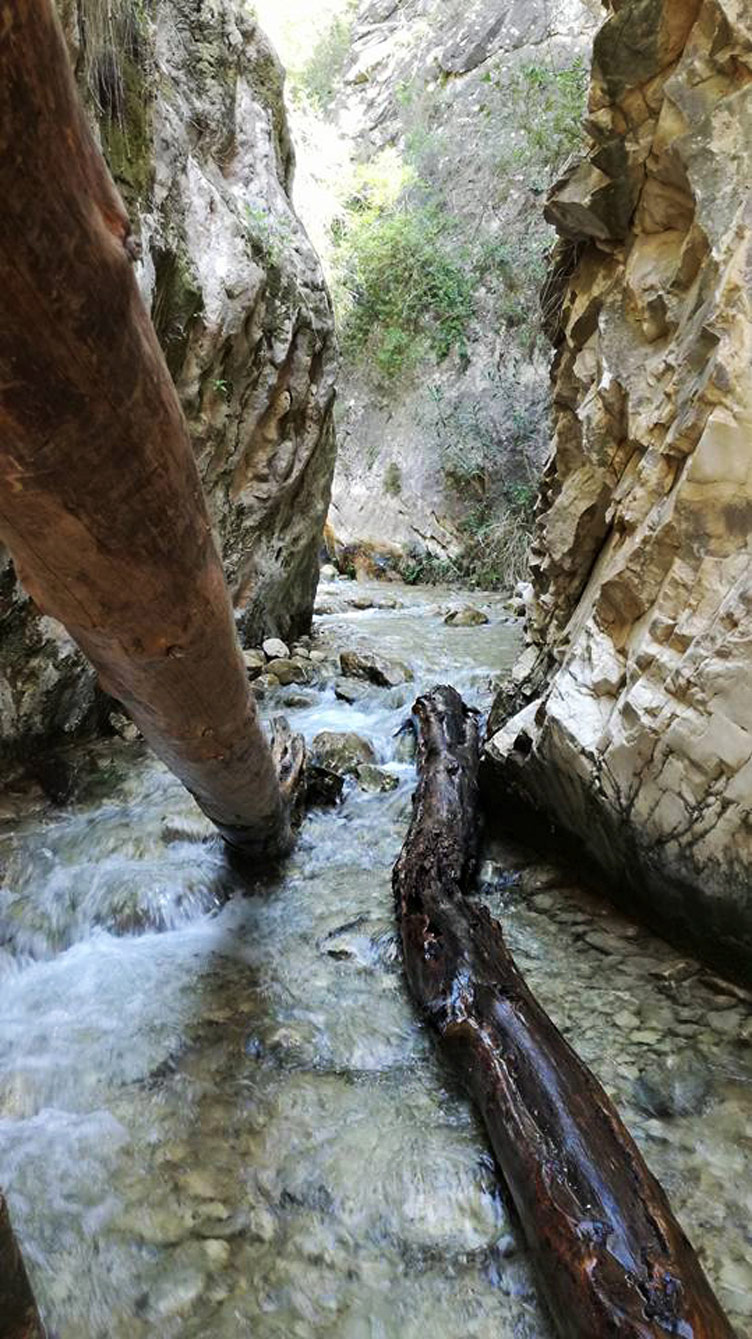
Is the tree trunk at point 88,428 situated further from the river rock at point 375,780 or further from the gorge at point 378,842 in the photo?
the river rock at point 375,780

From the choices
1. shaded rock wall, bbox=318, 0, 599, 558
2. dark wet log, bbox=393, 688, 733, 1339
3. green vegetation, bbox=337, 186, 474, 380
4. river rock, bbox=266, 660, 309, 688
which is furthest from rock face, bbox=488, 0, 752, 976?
green vegetation, bbox=337, 186, 474, 380

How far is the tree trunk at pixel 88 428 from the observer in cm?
84

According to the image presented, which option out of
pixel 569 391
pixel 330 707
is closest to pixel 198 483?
pixel 569 391

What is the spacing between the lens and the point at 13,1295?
109 cm

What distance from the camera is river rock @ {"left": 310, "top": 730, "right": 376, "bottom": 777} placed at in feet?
15.3

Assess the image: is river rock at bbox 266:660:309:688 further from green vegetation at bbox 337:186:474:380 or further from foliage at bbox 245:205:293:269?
green vegetation at bbox 337:186:474:380

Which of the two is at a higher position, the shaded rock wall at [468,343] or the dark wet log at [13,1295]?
the shaded rock wall at [468,343]

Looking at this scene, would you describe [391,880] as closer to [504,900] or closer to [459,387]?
[504,900]

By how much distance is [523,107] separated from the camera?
13625 mm

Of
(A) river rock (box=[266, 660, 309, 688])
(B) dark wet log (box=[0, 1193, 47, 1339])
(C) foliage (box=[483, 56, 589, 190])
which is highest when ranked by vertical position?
(C) foliage (box=[483, 56, 589, 190])

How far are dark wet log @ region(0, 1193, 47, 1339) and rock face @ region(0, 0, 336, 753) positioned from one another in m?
3.40

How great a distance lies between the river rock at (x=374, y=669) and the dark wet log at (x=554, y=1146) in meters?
3.53

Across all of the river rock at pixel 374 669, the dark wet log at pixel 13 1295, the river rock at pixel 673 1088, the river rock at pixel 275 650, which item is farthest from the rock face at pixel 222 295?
the river rock at pixel 673 1088

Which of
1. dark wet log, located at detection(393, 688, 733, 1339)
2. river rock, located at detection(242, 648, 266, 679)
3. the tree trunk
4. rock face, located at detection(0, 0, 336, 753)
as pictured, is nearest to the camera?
the tree trunk
